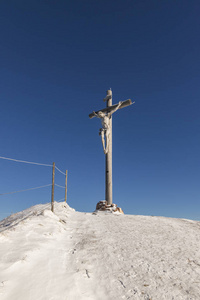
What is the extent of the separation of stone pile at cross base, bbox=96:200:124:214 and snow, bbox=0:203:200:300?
18.7 ft

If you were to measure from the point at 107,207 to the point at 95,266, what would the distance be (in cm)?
804

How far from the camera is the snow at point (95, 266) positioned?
8.64 ft

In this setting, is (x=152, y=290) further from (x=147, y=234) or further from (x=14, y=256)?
(x=147, y=234)

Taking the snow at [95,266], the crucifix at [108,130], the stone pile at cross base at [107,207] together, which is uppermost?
the crucifix at [108,130]

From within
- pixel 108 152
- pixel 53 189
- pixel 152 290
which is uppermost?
pixel 108 152

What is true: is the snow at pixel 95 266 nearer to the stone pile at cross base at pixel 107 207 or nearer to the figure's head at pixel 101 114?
the stone pile at cross base at pixel 107 207

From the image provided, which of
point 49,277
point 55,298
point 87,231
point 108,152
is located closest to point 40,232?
point 87,231

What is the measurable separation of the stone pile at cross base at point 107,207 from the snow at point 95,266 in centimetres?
571

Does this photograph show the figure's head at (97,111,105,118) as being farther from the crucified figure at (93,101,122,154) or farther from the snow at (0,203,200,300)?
the snow at (0,203,200,300)

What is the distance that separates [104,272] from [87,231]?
280 cm

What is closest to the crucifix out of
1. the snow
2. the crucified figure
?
the crucified figure

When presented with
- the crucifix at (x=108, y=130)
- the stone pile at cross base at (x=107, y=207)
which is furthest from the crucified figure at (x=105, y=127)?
the stone pile at cross base at (x=107, y=207)

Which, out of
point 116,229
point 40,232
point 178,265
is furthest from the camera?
point 116,229

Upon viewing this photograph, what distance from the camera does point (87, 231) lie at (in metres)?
5.94
